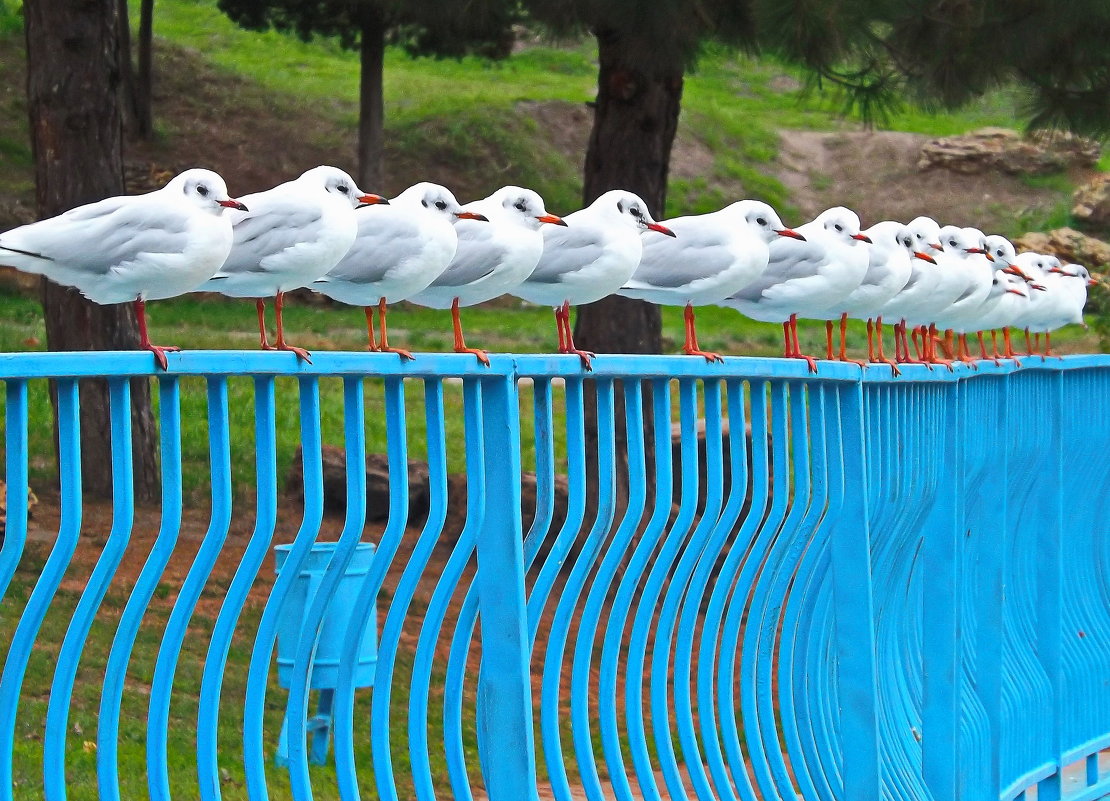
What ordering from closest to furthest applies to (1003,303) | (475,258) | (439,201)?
(475,258) → (439,201) → (1003,303)

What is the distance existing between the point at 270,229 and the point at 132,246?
0.54 m

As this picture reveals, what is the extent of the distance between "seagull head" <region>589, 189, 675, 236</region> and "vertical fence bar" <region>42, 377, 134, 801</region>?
8.84 feet

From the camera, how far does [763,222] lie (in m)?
6.15

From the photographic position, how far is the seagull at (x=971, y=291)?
298 inches

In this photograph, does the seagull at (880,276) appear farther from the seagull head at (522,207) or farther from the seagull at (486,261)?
the seagull at (486,261)

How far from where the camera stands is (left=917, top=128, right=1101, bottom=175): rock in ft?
109

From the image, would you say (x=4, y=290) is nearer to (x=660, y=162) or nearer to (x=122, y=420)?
(x=660, y=162)

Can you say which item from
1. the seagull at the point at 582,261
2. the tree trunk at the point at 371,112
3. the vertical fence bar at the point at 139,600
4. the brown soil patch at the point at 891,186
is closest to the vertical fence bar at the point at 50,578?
the vertical fence bar at the point at 139,600

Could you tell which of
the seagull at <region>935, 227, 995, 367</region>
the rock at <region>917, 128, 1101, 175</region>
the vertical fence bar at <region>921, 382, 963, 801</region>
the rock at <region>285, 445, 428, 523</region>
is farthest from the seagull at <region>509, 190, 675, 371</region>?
the rock at <region>917, 128, 1101, 175</region>

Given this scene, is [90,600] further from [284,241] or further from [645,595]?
[645,595]

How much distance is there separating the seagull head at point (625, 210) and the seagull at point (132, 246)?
70.4 inches

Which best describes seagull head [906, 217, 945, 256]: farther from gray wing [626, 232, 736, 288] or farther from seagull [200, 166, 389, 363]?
seagull [200, 166, 389, 363]

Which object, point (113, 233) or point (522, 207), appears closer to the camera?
point (113, 233)

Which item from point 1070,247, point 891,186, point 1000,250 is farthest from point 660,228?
point 891,186
